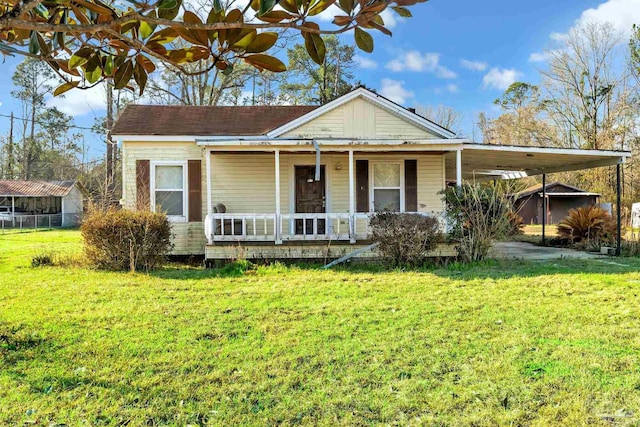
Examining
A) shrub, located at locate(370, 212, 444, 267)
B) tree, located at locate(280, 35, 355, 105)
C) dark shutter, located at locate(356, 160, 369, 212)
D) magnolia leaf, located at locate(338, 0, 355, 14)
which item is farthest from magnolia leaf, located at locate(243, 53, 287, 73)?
tree, located at locate(280, 35, 355, 105)

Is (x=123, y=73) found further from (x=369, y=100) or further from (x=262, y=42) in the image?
(x=369, y=100)

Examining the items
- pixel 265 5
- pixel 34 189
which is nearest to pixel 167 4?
pixel 265 5

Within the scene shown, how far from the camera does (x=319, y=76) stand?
1049 inches

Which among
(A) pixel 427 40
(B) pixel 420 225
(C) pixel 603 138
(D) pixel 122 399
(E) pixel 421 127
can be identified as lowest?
(D) pixel 122 399

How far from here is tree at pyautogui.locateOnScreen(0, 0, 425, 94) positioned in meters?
1.57

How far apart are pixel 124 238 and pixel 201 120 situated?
4.75m

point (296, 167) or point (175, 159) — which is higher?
point (175, 159)

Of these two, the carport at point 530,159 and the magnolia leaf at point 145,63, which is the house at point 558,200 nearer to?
the carport at point 530,159

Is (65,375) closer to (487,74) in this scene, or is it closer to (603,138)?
(603,138)

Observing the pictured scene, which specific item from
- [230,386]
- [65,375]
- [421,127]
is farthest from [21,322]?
[421,127]

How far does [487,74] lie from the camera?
3991 cm

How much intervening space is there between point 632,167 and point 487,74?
54.2 ft

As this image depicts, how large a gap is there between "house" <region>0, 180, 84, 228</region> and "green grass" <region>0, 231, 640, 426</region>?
95.3ft

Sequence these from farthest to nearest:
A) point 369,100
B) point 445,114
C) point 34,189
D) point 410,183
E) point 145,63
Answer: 1. point 445,114
2. point 34,189
3. point 410,183
4. point 369,100
5. point 145,63
